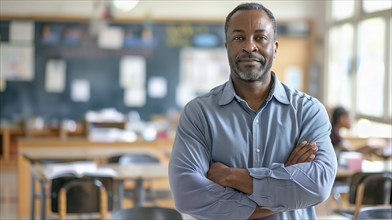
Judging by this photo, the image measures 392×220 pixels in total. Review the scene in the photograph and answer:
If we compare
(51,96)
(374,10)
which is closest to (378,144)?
(374,10)

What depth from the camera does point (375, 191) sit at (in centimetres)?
535

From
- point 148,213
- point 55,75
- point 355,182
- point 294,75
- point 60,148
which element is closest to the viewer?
point 148,213

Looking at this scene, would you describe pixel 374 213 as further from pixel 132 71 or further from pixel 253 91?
pixel 132 71

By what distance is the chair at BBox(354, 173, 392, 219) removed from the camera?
17.4 ft

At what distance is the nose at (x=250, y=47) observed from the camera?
2.26 meters

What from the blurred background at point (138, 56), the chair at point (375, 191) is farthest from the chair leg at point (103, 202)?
the blurred background at point (138, 56)

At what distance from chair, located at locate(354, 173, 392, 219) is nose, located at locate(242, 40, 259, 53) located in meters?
3.31

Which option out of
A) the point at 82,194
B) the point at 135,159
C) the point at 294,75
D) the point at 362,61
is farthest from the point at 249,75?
the point at 294,75

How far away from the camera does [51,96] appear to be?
438 inches

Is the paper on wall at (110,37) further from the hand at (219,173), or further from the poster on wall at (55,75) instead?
the hand at (219,173)

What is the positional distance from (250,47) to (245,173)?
40cm

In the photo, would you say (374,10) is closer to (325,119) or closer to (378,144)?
(378,144)

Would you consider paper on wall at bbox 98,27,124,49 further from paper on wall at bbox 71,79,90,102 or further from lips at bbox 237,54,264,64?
lips at bbox 237,54,264,64

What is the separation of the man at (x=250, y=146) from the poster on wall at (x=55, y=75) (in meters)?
9.02
